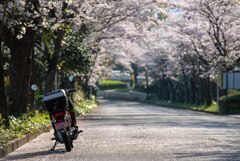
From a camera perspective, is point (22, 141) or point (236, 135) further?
point (236, 135)

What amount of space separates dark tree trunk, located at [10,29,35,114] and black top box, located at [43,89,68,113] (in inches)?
304

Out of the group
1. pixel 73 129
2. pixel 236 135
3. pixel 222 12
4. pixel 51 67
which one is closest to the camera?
pixel 73 129

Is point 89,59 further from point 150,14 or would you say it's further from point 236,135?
point 236,135

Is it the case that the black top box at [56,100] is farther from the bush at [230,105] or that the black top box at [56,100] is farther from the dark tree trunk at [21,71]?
the bush at [230,105]

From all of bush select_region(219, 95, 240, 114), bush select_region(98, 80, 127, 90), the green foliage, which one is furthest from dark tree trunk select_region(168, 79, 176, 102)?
the green foliage

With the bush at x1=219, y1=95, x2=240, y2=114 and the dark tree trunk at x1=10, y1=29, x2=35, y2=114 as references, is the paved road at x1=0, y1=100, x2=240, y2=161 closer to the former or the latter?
the dark tree trunk at x1=10, y1=29, x2=35, y2=114

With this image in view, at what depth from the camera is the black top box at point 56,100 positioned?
15430 millimetres

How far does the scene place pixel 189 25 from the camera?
50.5m

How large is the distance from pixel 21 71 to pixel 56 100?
8.29 meters

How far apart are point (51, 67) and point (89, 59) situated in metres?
7.14

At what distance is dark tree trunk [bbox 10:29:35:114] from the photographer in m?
23.1

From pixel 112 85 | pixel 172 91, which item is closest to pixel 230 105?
pixel 172 91

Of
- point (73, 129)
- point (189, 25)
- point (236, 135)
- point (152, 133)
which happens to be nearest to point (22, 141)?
point (73, 129)

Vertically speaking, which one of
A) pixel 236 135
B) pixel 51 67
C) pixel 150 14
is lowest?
pixel 236 135
